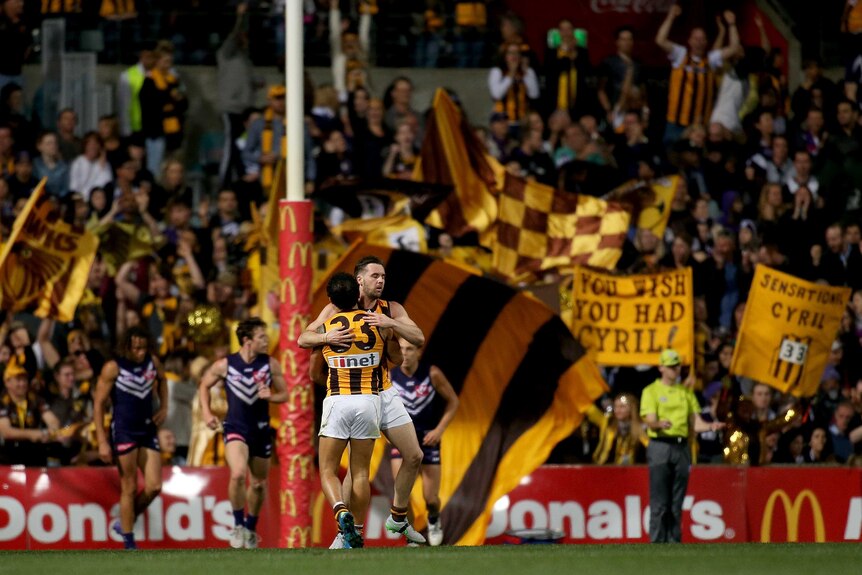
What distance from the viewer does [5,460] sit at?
647 inches

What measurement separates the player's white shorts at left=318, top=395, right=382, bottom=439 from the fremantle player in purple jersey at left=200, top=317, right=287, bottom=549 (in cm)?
336

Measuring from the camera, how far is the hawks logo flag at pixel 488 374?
621 inches

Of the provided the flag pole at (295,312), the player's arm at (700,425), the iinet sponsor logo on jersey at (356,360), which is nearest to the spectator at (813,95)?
the player's arm at (700,425)

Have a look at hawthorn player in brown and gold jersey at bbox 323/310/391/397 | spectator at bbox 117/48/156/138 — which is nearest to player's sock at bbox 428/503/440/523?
hawthorn player in brown and gold jersey at bbox 323/310/391/397

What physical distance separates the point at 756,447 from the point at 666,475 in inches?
58.9

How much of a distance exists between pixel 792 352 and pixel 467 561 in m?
7.28

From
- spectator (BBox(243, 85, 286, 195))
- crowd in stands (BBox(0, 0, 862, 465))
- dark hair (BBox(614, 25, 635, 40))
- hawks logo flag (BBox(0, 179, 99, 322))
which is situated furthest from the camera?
dark hair (BBox(614, 25, 635, 40))

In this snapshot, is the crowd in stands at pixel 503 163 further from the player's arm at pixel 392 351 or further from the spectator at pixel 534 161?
the player's arm at pixel 392 351

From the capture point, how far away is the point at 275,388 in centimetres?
1508

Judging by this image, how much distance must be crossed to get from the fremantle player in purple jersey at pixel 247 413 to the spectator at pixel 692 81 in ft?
25.1

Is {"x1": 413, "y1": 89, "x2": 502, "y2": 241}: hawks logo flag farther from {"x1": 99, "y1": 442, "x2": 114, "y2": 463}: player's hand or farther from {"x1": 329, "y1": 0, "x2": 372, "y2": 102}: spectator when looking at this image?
{"x1": 99, "y1": 442, "x2": 114, "y2": 463}: player's hand

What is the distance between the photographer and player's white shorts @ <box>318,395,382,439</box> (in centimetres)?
1149

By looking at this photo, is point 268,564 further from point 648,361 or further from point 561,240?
point 561,240

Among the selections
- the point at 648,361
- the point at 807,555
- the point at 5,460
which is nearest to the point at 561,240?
the point at 648,361
